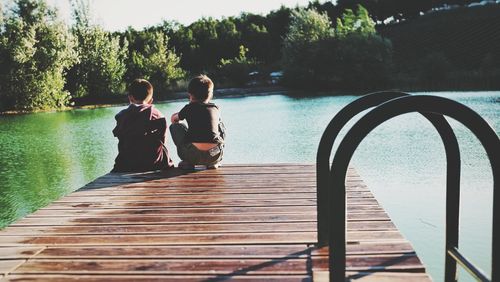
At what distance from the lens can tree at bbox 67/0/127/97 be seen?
1156 inches

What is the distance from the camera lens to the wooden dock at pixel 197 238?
2.10 m

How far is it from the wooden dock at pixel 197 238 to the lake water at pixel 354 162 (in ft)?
5.35

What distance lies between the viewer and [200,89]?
14.5 ft

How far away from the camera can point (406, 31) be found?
1710 inches

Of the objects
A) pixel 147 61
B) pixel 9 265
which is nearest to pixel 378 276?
pixel 9 265

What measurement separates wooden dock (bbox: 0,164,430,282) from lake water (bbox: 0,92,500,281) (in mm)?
1629

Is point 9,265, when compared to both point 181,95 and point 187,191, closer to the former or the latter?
point 187,191

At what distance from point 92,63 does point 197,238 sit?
1155 inches

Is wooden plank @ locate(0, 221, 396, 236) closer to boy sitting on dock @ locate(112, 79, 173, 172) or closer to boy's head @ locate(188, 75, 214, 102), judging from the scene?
boy sitting on dock @ locate(112, 79, 173, 172)

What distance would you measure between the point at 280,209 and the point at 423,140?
27.0 ft

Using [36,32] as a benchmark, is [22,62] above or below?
below

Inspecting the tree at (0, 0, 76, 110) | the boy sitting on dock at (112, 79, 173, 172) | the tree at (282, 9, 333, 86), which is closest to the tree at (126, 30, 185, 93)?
the tree at (282, 9, 333, 86)

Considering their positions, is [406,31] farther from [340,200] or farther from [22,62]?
[340,200]

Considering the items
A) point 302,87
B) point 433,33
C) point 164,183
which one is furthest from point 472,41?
point 164,183
